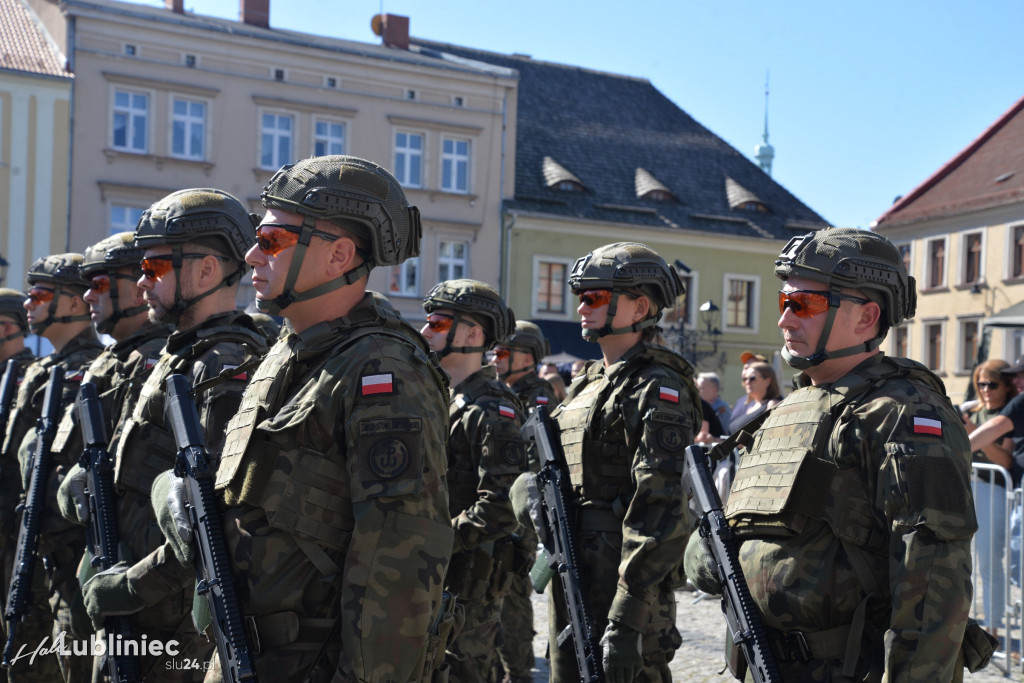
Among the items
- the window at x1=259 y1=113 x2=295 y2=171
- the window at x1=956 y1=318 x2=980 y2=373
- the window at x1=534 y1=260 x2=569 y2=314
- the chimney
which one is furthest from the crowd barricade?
the window at x1=956 y1=318 x2=980 y2=373

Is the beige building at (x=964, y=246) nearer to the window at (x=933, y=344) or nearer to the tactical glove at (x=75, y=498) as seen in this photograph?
the window at (x=933, y=344)

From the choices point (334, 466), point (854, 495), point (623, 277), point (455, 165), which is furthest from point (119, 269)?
point (455, 165)

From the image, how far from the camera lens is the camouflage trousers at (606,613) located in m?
5.03

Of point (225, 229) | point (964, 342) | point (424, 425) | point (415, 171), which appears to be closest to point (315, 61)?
point (415, 171)

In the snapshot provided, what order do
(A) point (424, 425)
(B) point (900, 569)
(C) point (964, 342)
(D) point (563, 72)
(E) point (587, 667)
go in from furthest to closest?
(D) point (563, 72) → (C) point (964, 342) → (E) point (587, 667) → (B) point (900, 569) → (A) point (424, 425)

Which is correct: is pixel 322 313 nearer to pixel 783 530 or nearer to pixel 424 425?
pixel 424 425

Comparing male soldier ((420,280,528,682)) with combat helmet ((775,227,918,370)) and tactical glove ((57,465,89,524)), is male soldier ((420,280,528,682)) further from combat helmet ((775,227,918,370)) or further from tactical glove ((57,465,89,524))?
combat helmet ((775,227,918,370))

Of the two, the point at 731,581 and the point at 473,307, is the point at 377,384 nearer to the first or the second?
the point at 731,581

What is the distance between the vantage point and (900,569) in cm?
349

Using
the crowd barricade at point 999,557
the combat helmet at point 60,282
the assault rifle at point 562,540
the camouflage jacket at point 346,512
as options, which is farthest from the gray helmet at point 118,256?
the crowd barricade at point 999,557

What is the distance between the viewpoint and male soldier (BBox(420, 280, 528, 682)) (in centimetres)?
594

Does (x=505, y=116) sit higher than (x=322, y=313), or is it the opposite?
(x=505, y=116)

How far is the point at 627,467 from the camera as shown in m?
5.15

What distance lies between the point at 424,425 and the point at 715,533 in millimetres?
1248
